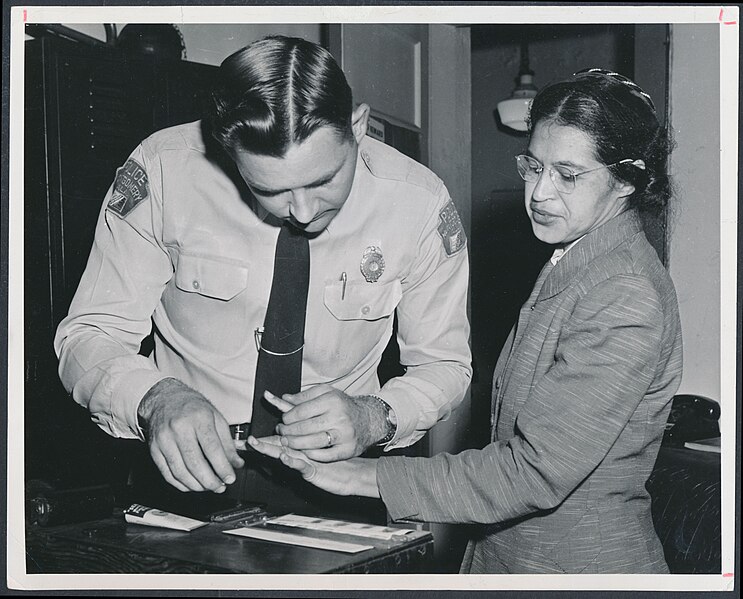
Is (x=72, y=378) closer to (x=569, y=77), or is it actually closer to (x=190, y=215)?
(x=190, y=215)

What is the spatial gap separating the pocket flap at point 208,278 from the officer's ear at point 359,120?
0.29m

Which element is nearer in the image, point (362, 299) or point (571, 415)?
point (571, 415)

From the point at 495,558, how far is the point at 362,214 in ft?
1.95

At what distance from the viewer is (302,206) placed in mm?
1154

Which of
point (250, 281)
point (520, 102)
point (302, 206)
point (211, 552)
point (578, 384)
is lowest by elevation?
point (211, 552)

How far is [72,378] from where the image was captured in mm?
1208

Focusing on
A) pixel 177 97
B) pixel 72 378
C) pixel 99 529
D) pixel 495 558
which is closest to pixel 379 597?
pixel 495 558

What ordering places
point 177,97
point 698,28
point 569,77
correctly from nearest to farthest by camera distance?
point 569,77
point 698,28
point 177,97

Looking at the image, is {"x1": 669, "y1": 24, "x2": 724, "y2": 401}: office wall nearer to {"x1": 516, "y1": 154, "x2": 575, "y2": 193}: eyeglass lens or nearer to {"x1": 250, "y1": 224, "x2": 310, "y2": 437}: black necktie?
{"x1": 516, "y1": 154, "x2": 575, "y2": 193}: eyeglass lens

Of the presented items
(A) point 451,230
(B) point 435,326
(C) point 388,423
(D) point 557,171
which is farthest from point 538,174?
(C) point 388,423

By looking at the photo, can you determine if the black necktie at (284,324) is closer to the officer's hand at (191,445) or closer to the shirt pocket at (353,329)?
the shirt pocket at (353,329)

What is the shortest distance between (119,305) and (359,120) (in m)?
0.50

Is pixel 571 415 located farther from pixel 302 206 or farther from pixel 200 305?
pixel 200 305

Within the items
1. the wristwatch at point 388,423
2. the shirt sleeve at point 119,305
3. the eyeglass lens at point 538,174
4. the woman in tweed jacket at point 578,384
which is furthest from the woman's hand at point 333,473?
the eyeglass lens at point 538,174
